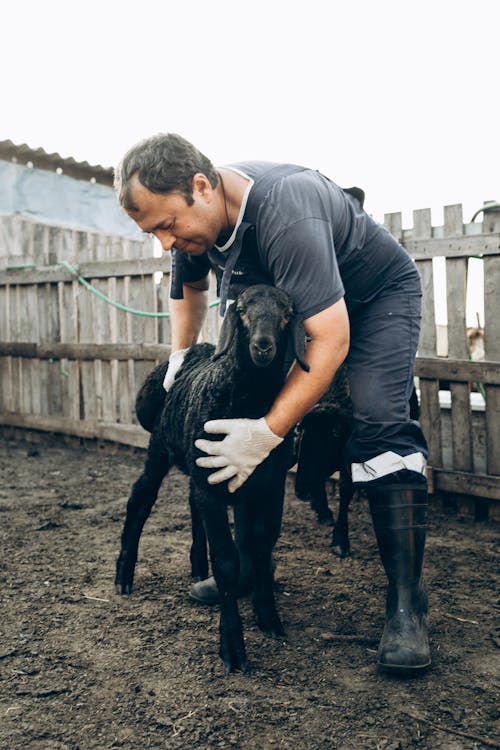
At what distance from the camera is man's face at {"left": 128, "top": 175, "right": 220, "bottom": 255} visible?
2457 millimetres

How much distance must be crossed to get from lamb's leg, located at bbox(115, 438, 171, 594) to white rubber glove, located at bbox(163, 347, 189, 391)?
0.31m

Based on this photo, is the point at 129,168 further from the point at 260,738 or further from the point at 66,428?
the point at 66,428

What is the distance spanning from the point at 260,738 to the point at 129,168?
1990 mm

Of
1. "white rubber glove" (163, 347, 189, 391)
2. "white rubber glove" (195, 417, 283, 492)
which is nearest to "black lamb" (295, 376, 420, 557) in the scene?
"white rubber glove" (163, 347, 189, 391)

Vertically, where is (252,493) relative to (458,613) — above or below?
above

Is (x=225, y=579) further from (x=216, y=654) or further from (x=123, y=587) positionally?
(x=123, y=587)

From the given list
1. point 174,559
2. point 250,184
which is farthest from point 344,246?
point 174,559

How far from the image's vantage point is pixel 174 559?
3908 millimetres

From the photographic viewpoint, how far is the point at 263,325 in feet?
8.29

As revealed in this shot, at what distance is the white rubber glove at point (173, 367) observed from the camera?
338 centimetres

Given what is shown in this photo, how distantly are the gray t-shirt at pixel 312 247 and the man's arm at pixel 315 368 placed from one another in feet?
0.16

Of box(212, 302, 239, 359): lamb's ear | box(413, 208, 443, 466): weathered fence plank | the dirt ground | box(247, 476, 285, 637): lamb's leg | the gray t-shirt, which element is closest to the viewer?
the dirt ground

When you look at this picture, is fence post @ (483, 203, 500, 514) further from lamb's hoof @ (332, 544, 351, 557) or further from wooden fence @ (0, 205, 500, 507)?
lamb's hoof @ (332, 544, 351, 557)

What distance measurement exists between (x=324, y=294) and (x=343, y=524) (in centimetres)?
207
